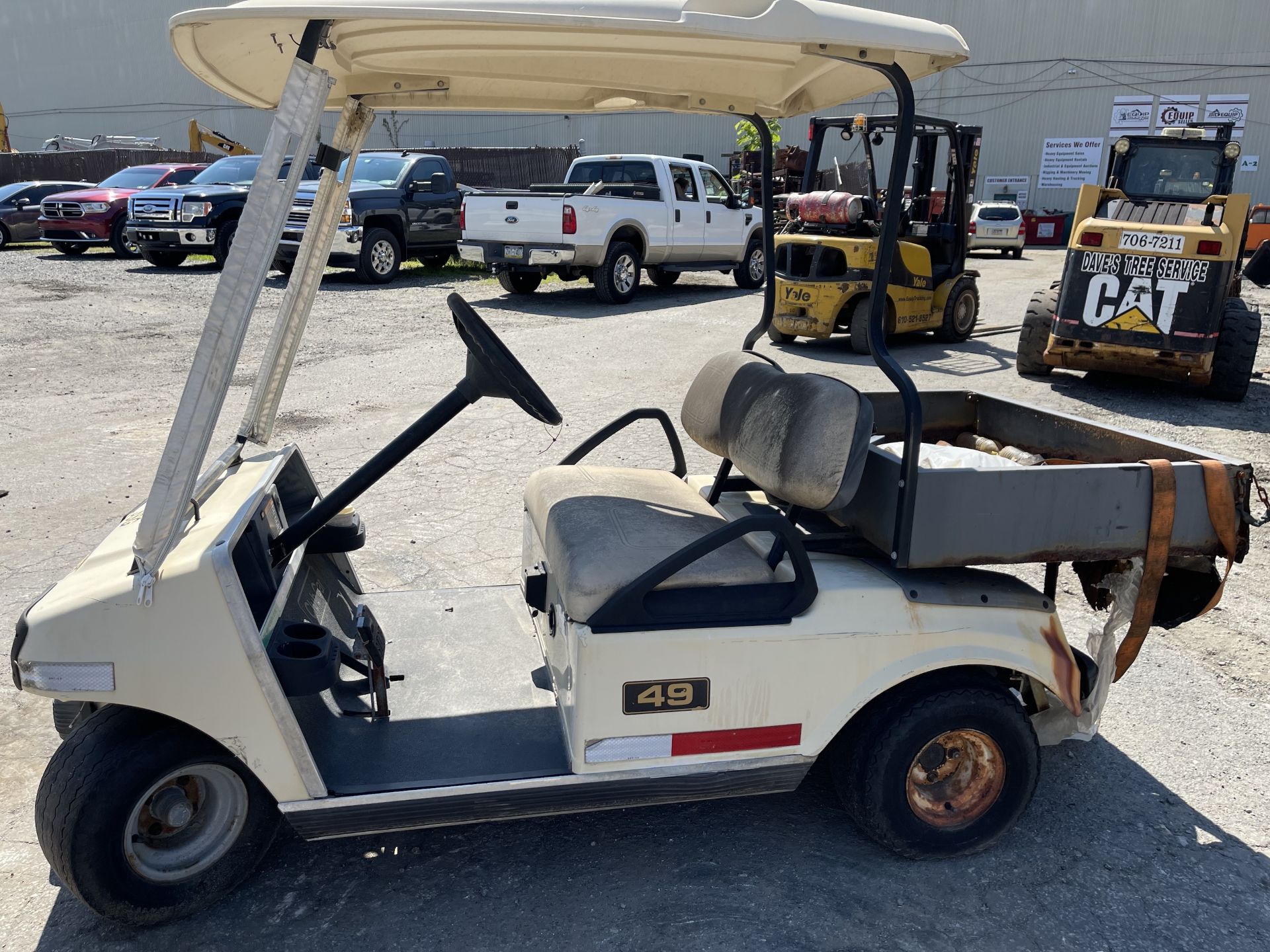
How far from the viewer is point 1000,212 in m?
23.0

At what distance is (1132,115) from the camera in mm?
31109

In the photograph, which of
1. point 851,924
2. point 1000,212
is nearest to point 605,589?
point 851,924

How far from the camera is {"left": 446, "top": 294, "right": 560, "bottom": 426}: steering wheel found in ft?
8.66

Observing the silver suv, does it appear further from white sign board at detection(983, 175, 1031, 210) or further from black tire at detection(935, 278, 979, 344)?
black tire at detection(935, 278, 979, 344)

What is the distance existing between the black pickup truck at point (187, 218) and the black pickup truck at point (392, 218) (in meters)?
0.95

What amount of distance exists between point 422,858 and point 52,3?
176ft

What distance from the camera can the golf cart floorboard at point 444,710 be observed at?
8.51 feet

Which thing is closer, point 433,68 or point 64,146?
point 433,68

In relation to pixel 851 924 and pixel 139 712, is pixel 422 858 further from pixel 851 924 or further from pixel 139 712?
pixel 851 924

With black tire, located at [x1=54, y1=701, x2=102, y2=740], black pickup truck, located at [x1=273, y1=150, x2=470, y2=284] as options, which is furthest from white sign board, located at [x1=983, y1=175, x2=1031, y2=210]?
black tire, located at [x1=54, y1=701, x2=102, y2=740]

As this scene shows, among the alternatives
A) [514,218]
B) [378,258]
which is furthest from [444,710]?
[378,258]

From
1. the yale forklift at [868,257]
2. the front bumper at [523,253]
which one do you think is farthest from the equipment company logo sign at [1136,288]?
the front bumper at [523,253]

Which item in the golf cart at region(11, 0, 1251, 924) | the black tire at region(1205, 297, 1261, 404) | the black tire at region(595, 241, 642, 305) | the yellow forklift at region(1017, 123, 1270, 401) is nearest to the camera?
the golf cart at region(11, 0, 1251, 924)

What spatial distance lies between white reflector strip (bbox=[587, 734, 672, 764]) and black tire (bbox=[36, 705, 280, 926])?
883mm
